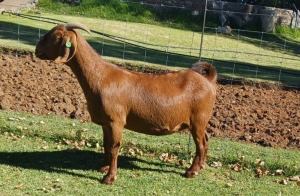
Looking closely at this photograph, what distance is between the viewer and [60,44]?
709cm

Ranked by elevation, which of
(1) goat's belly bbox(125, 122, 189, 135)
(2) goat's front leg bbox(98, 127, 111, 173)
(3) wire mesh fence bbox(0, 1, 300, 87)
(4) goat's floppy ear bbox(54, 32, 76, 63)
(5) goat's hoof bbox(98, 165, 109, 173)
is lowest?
(3) wire mesh fence bbox(0, 1, 300, 87)

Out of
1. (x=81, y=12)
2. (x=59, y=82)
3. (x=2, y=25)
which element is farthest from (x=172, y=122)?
(x=81, y=12)

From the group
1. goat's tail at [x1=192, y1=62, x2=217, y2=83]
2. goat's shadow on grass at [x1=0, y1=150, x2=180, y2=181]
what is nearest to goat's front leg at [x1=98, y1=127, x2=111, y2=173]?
goat's shadow on grass at [x1=0, y1=150, x2=180, y2=181]

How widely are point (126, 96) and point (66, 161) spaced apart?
1369mm

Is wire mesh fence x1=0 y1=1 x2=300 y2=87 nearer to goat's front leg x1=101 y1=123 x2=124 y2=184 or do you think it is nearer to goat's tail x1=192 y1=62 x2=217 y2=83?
goat's tail x1=192 y1=62 x2=217 y2=83

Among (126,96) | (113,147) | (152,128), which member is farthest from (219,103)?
(113,147)

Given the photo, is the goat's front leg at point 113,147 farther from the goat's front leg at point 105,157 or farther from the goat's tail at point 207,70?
the goat's tail at point 207,70

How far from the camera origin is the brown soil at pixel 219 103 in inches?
404

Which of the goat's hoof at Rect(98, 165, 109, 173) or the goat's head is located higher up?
the goat's head

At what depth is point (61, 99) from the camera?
11.1 metres

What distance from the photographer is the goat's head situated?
23.2 ft

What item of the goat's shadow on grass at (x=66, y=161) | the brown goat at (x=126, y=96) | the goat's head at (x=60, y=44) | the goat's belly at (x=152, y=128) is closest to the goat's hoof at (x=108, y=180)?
the brown goat at (x=126, y=96)

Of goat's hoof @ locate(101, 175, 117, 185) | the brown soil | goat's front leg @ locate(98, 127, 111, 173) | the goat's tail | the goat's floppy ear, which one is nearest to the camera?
the goat's floppy ear

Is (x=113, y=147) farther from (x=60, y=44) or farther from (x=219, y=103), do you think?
(x=219, y=103)
